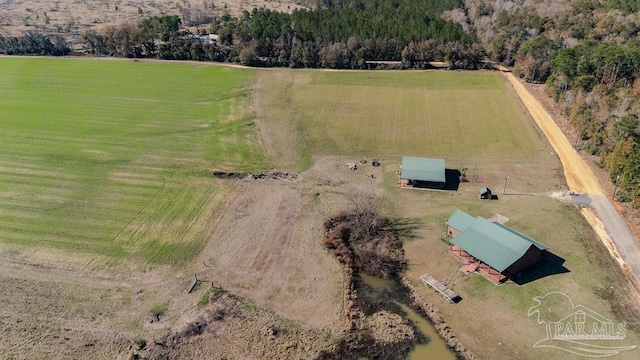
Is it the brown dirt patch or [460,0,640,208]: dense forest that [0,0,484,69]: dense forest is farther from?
the brown dirt patch

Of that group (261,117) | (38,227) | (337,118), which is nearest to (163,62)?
(261,117)

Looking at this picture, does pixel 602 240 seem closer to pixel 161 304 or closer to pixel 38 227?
pixel 161 304

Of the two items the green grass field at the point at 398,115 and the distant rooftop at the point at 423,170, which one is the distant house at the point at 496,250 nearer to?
the distant rooftop at the point at 423,170

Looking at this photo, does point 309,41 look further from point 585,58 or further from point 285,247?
point 285,247

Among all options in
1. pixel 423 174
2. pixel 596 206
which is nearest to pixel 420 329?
pixel 423 174

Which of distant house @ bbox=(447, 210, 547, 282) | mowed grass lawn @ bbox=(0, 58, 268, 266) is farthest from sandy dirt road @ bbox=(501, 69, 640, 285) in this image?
mowed grass lawn @ bbox=(0, 58, 268, 266)
